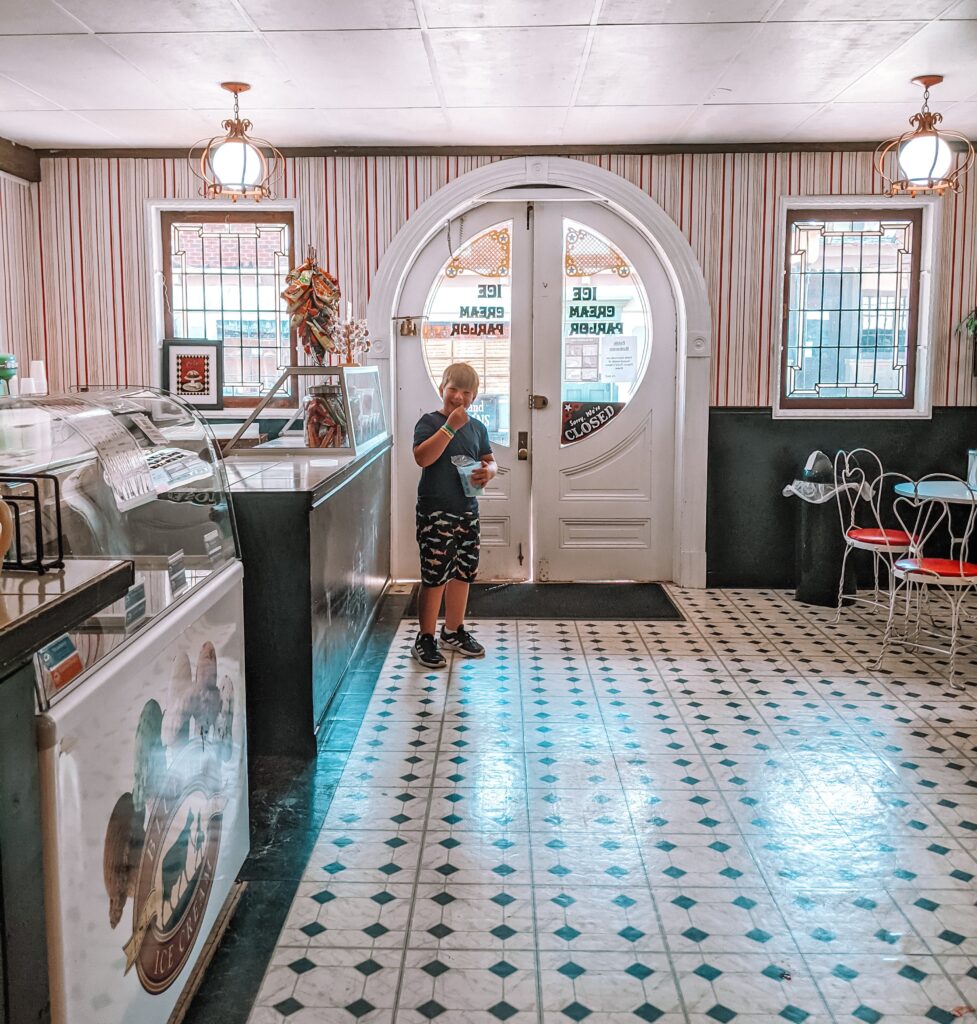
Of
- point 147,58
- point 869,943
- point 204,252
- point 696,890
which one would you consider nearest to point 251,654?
point 696,890

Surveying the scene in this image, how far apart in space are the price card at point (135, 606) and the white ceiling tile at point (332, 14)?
286cm

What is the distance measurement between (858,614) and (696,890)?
12.5ft

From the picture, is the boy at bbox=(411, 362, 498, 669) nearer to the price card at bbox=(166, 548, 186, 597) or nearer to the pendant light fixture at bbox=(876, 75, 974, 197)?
the pendant light fixture at bbox=(876, 75, 974, 197)

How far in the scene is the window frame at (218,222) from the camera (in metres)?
6.97

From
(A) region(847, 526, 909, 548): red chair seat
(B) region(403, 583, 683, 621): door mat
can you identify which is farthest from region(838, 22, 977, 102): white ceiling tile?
(B) region(403, 583, 683, 621): door mat

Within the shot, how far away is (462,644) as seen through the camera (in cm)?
559

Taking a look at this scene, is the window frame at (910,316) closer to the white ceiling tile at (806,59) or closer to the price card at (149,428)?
the white ceiling tile at (806,59)

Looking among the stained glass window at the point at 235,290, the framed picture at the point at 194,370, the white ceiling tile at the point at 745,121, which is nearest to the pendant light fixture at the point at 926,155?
the white ceiling tile at the point at 745,121

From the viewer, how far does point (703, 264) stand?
691 cm

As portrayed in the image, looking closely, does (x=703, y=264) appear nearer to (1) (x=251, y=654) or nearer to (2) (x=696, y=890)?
(1) (x=251, y=654)

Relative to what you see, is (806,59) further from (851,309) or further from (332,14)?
(851,309)

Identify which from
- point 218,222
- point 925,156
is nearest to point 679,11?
point 925,156

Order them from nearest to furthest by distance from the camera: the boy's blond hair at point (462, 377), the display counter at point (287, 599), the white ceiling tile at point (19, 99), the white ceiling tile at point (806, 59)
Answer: the display counter at point (287, 599) < the white ceiling tile at point (806, 59) < the boy's blond hair at point (462, 377) < the white ceiling tile at point (19, 99)

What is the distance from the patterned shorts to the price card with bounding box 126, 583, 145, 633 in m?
3.03
